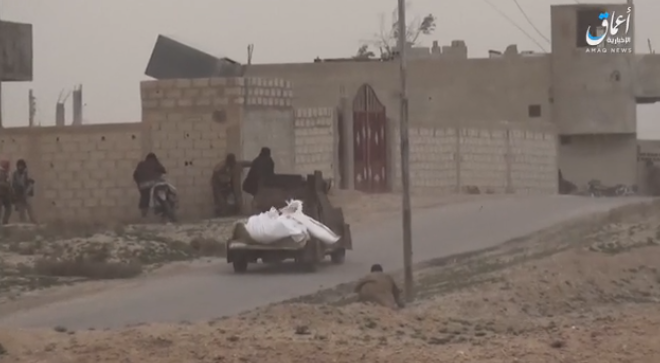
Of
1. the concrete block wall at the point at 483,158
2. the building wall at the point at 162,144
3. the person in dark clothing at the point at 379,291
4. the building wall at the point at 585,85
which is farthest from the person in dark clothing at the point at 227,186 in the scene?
the building wall at the point at 585,85

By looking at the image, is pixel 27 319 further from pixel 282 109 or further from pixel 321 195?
pixel 282 109

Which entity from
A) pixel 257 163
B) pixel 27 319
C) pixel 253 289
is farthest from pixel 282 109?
pixel 27 319

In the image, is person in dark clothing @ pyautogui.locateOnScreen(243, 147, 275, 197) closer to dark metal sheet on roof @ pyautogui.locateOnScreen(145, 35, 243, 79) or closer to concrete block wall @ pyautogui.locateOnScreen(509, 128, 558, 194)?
dark metal sheet on roof @ pyautogui.locateOnScreen(145, 35, 243, 79)

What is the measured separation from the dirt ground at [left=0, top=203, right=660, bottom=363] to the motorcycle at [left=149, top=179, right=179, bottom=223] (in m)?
10.2

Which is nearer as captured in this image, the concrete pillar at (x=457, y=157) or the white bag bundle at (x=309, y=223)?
the white bag bundle at (x=309, y=223)

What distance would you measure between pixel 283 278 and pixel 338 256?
1.78 m

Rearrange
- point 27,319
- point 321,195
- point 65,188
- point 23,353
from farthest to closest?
point 65,188 → point 321,195 → point 27,319 → point 23,353

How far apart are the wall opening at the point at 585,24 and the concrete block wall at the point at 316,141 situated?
737 inches

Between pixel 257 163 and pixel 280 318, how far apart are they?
1244cm

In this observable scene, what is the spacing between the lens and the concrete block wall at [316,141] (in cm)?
2820

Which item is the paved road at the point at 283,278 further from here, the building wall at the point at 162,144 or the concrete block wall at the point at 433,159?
the concrete block wall at the point at 433,159

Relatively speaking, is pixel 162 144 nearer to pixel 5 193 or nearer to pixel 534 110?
pixel 5 193

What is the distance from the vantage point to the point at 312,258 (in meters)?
17.0

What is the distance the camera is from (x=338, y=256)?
18047 mm
